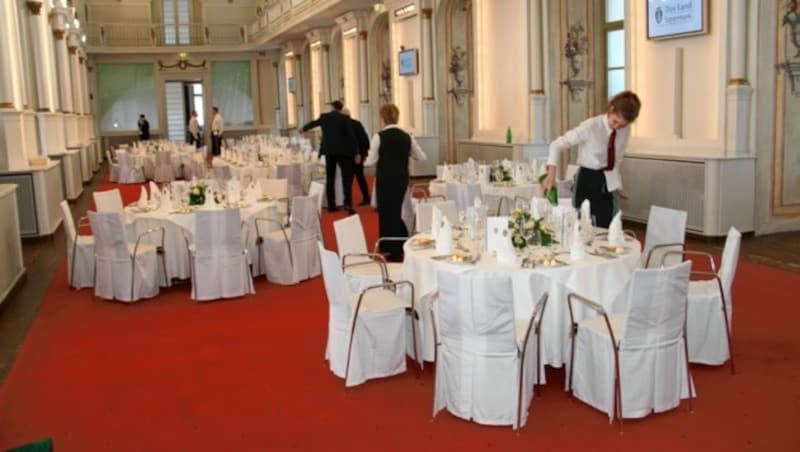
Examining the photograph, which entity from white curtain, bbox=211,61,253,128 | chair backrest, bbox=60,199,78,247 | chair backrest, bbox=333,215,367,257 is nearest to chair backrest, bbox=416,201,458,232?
chair backrest, bbox=333,215,367,257

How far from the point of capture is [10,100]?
33.5ft

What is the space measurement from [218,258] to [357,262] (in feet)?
4.93

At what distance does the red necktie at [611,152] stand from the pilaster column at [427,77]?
9.69 m

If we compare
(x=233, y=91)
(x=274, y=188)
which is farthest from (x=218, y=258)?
(x=233, y=91)

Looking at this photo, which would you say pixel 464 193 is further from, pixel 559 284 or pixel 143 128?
pixel 143 128

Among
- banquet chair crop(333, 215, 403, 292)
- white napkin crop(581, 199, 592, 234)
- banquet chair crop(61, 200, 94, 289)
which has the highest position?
white napkin crop(581, 199, 592, 234)

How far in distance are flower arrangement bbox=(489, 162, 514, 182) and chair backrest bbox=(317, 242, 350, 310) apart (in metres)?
4.28

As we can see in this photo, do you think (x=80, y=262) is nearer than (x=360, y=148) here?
Yes

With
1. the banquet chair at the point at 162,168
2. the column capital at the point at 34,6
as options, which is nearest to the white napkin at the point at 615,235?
the column capital at the point at 34,6

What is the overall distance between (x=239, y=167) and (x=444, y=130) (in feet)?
16.1

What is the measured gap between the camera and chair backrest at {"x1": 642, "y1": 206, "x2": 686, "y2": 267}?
16.7 ft

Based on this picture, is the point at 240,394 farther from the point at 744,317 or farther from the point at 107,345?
the point at 744,317

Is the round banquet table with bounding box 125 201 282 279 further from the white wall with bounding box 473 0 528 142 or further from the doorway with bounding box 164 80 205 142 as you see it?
the doorway with bounding box 164 80 205 142

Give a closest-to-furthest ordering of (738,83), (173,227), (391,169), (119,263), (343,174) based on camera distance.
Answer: (119,263) < (173,227) < (391,169) < (738,83) < (343,174)
